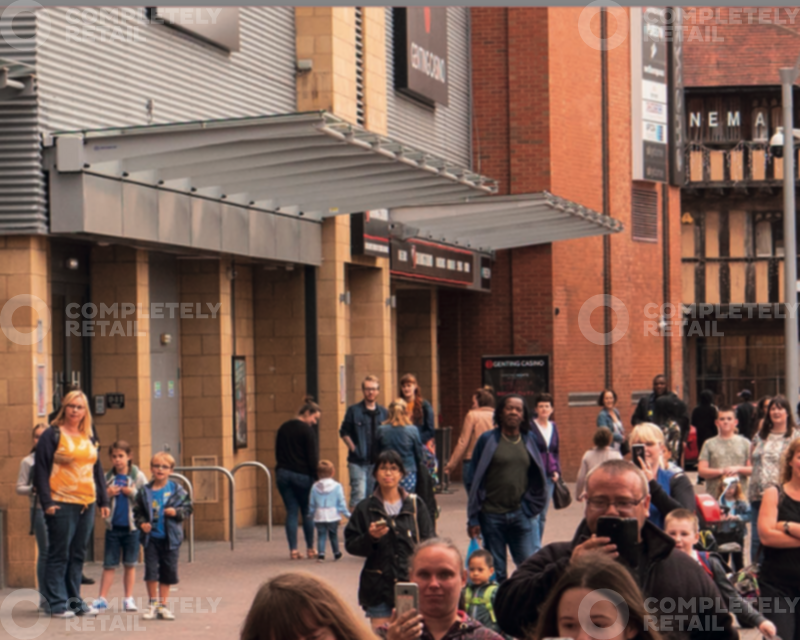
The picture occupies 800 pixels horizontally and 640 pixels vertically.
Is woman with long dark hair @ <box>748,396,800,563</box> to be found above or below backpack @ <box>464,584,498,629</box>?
above

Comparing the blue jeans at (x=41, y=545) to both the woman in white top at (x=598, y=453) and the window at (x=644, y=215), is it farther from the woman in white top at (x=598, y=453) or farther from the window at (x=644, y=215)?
the window at (x=644, y=215)

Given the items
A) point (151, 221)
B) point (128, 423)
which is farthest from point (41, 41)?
point (128, 423)

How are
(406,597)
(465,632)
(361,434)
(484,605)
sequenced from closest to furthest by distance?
1. (406,597)
2. (465,632)
3. (484,605)
4. (361,434)

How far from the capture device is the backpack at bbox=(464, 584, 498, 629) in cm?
812

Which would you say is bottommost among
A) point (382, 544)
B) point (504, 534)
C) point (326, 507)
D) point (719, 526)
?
point (326, 507)

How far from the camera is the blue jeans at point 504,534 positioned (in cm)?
1097

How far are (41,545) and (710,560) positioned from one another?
7072mm

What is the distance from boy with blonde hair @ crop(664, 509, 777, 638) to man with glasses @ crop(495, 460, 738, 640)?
1954 millimetres

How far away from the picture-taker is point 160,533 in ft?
37.6

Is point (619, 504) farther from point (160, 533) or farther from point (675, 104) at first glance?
point (675, 104)

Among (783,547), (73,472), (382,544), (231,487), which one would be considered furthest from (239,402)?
(783,547)

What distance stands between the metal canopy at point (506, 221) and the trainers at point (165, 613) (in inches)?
402

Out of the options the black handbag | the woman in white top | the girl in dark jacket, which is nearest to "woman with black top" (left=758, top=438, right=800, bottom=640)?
the girl in dark jacket

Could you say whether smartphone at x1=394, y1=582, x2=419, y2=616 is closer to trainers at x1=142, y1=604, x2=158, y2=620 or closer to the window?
trainers at x1=142, y1=604, x2=158, y2=620
